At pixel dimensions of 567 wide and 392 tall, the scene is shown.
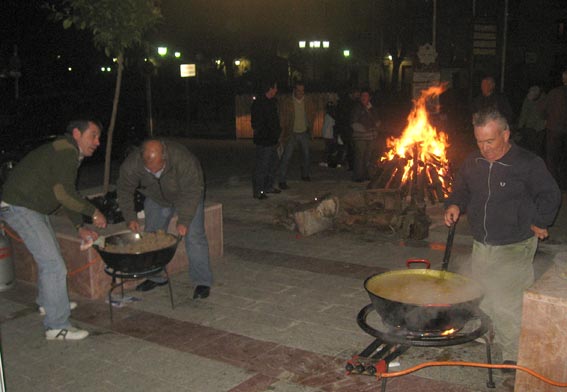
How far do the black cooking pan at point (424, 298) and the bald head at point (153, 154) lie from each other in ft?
8.38

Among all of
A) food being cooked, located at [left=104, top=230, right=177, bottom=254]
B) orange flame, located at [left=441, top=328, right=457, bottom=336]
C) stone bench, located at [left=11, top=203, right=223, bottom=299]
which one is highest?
food being cooked, located at [left=104, top=230, right=177, bottom=254]

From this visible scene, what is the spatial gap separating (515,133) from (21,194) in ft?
33.6

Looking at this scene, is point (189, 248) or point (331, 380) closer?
point (331, 380)

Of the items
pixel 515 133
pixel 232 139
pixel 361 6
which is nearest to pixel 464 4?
pixel 361 6

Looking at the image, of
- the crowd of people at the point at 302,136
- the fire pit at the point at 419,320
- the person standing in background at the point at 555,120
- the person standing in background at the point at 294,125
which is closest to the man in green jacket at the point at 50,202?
the fire pit at the point at 419,320

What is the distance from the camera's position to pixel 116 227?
673 cm

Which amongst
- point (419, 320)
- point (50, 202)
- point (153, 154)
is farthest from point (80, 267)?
point (419, 320)

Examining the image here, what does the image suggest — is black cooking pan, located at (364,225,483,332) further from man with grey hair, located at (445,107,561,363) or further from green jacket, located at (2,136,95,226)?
green jacket, located at (2,136,95,226)

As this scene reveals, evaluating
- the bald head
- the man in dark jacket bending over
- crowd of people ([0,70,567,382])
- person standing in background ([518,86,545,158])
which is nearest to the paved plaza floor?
crowd of people ([0,70,567,382])

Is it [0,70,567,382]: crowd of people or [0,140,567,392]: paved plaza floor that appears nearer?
[0,70,567,382]: crowd of people

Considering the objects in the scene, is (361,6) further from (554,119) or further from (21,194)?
(21,194)

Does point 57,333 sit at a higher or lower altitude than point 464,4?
lower

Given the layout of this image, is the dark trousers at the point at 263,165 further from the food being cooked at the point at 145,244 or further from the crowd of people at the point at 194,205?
the food being cooked at the point at 145,244

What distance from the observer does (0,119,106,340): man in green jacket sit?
504cm
